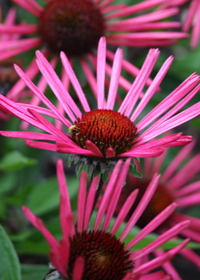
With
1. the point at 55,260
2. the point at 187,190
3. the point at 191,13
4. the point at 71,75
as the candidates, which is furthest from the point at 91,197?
the point at 191,13

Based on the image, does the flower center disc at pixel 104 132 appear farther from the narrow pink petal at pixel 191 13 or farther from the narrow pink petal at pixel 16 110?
the narrow pink petal at pixel 191 13

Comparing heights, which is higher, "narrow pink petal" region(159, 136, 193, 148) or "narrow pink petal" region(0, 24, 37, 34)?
"narrow pink petal" region(0, 24, 37, 34)

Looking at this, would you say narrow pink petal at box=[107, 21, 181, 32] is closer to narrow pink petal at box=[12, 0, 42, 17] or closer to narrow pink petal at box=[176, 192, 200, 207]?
narrow pink petal at box=[12, 0, 42, 17]

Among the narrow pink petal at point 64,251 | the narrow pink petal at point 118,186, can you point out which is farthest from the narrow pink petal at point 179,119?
the narrow pink petal at point 64,251

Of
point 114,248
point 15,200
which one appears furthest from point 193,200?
point 114,248

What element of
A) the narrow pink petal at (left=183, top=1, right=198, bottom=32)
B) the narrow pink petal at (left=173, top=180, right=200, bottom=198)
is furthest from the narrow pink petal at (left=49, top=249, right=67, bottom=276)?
the narrow pink petal at (left=183, top=1, right=198, bottom=32)

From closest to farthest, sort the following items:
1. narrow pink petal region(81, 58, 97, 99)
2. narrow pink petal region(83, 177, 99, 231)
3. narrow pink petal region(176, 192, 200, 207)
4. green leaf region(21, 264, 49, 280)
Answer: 1. narrow pink petal region(83, 177, 99, 231)
2. green leaf region(21, 264, 49, 280)
3. narrow pink petal region(81, 58, 97, 99)
4. narrow pink petal region(176, 192, 200, 207)

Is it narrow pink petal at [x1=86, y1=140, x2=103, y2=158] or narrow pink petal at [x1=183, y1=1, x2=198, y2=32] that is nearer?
narrow pink petal at [x1=86, y1=140, x2=103, y2=158]
